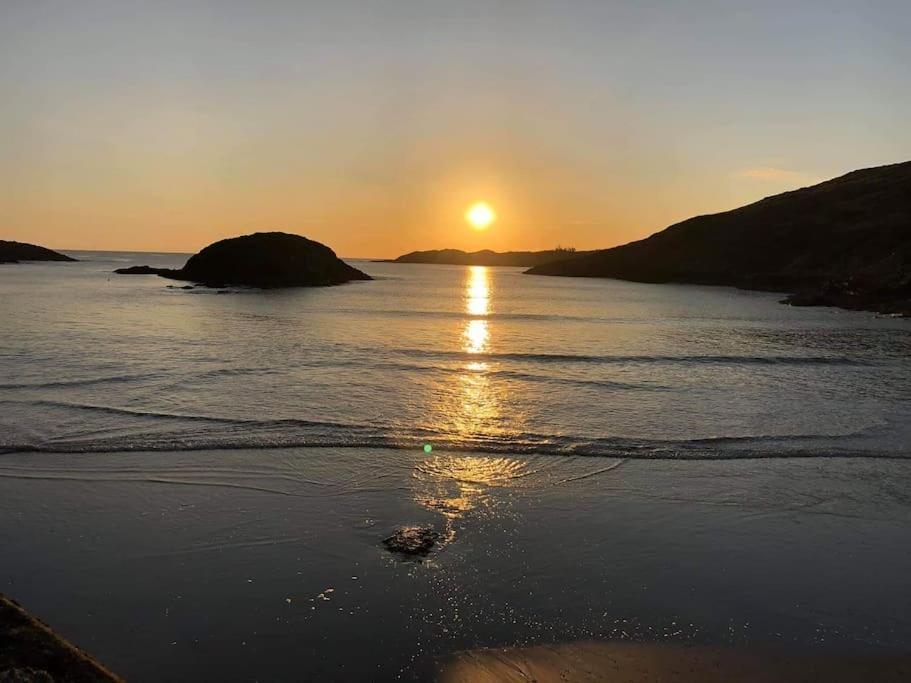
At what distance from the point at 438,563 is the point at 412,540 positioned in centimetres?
80

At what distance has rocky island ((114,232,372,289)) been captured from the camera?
104750mm

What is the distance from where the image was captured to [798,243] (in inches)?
5039

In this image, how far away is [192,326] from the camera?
42.0m

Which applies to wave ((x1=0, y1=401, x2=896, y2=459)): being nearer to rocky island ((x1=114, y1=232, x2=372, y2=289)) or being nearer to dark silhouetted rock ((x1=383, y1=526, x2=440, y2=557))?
dark silhouetted rock ((x1=383, y1=526, x2=440, y2=557))

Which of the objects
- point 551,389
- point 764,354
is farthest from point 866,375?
point 551,389

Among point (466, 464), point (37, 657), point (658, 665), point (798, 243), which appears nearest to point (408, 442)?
point (466, 464)

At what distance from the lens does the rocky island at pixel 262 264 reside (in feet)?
344

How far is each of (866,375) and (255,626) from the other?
26388 millimetres

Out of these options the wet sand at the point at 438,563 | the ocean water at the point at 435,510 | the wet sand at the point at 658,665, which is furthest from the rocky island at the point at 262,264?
the wet sand at the point at 658,665

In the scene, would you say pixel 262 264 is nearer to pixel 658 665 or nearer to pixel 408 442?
pixel 408 442

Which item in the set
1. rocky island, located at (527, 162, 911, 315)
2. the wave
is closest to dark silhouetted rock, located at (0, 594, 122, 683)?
the wave

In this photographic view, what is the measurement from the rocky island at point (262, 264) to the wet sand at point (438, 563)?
93.2 metres

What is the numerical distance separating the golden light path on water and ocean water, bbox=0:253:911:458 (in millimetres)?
161

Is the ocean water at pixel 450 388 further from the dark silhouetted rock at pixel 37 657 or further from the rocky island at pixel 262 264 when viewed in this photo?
the rocky island at pixel 262 264
